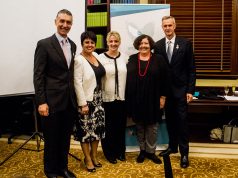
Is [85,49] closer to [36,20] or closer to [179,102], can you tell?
[36,20]

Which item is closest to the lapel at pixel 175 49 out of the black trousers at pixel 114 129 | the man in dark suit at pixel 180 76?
the man in dark suit at pixel 180 76

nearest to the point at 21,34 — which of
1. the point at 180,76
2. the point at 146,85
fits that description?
the point at 146,85

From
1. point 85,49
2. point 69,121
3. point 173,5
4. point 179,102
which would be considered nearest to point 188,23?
point 173,5

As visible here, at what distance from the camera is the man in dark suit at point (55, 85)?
243cm

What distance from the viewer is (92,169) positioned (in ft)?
9.52

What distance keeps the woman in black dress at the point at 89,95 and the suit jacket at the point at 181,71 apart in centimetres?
76

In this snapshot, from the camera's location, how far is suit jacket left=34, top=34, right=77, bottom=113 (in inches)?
95.0

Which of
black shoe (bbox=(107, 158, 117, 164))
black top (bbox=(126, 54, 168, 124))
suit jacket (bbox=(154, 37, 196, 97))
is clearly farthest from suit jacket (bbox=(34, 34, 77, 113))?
suit jacket (bbox=(154, 37, 196, 97))

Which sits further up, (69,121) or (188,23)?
(188,23)

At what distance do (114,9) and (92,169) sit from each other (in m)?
1.98

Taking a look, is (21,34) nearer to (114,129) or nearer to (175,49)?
(114,129)

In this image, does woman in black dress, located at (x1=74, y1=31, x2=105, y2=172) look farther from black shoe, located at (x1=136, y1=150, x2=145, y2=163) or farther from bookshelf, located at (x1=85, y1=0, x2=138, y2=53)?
bookshelf, located at (x1=85, y1=0, x2=138, y2=53)

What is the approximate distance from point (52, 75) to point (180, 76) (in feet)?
4.41

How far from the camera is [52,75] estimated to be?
2.48 m
